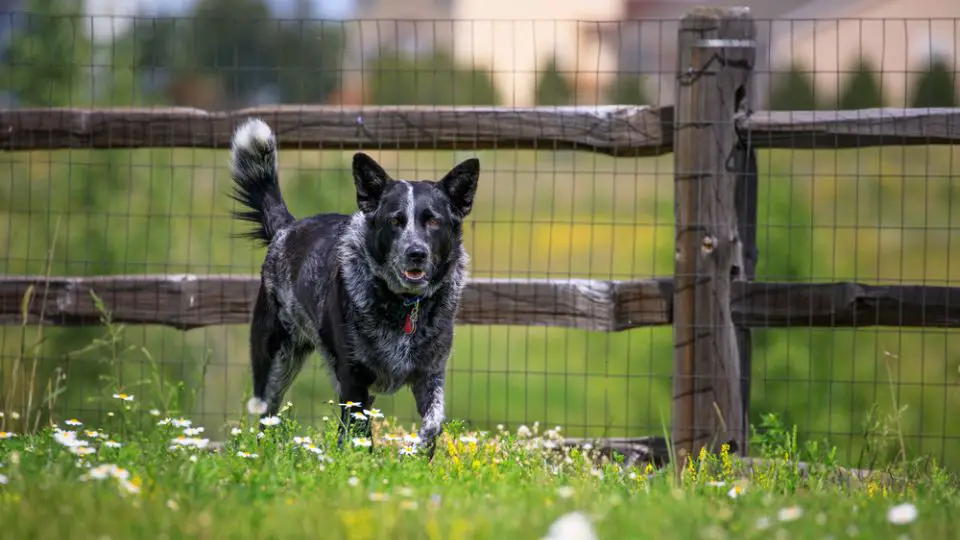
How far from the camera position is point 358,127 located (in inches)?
238

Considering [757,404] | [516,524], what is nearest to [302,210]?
[757,404]

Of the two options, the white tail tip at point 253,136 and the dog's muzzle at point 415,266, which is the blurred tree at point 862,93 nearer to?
the white tail tip at point 253,136

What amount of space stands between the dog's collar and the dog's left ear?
17.2 inches

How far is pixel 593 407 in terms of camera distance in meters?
19.4

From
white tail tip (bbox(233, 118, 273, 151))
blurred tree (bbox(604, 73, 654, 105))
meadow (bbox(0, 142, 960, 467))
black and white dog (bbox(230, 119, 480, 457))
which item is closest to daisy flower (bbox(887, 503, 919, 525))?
meadow (bbox(0, 142, 960, 467))

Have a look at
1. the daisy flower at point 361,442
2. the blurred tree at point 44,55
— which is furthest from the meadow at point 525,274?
the daisy flower at point 361,442

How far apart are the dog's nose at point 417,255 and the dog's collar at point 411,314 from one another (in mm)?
269

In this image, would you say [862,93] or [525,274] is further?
[862,93]

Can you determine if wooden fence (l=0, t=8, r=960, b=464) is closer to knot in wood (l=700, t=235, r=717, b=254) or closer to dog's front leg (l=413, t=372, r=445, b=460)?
knot in wood (l=700, t=235, r=717, b=254)

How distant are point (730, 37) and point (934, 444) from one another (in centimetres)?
861

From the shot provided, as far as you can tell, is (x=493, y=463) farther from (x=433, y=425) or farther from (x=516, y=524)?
(x=516, y=524)

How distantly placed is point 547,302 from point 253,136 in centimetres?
165

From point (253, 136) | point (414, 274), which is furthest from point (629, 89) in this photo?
point (414, 274)

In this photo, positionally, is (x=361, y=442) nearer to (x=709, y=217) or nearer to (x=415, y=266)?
A: (x=415, y=266)
